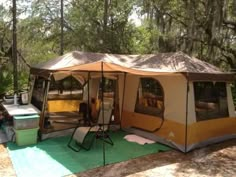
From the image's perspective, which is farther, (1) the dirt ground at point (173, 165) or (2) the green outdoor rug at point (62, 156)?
(2) the green outdoor rug at point (62, 156)

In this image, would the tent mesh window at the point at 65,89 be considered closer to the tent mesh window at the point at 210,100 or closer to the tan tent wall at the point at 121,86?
the tan tent wall at the point at 121,86

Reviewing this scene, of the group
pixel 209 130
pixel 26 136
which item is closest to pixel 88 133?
pixel 26 136

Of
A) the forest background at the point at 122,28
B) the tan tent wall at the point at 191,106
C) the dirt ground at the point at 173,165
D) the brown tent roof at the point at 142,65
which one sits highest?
the forest background at the point at 122,28

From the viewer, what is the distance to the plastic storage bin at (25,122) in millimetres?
5445

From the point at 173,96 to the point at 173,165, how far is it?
1.48m

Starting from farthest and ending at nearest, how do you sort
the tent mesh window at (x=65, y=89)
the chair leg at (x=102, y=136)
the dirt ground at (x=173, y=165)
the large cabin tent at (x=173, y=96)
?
the tent mesh window at (x=65, y=89)
the chair leg at (x=102, y=136)
the large cabin tent at (x=173, y=96)
the dirt ground at (x=173, y=165)

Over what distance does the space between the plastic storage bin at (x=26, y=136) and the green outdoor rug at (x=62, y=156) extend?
0.37 ft

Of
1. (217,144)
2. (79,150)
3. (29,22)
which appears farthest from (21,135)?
(29,22)

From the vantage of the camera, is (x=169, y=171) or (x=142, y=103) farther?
(x=142, y=103)

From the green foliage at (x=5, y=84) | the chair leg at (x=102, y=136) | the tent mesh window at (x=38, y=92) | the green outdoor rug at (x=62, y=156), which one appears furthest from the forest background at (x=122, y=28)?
the chair leg at (x=102, y=136)

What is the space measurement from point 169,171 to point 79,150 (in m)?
1.71

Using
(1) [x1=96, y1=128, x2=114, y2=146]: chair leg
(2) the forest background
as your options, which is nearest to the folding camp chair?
(1) [x1=96, y1=128, x2=114, y2=146]: chair leg

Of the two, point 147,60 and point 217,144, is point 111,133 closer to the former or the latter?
point 147,60

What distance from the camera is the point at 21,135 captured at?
5500 millimetres
